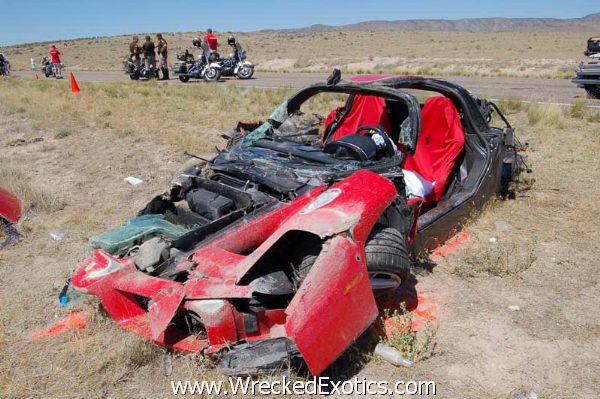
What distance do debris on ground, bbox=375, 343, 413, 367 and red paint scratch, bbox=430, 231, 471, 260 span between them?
1.51 m

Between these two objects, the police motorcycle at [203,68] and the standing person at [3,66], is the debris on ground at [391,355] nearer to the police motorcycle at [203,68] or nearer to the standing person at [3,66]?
the police motorcycle at [203,68]

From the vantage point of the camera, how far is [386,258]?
10.0 feet

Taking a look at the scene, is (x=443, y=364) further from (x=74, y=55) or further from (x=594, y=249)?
(x=74, y=55)

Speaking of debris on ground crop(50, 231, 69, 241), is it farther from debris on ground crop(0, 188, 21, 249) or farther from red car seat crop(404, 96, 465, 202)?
red car seat crop(404, 96, 465, 202)

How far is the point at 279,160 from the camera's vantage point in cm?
415

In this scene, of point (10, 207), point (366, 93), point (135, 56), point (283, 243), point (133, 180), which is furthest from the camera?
point (135, 56)

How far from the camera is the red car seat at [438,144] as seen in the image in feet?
16.0

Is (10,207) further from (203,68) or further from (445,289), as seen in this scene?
(203,68)

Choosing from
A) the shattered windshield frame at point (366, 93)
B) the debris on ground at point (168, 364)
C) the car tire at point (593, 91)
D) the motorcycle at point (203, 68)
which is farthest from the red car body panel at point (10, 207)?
the motorcycle at point (203, 68)

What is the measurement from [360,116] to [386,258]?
2808 mm

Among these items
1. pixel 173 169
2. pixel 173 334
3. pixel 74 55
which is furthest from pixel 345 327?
pixel 74 55

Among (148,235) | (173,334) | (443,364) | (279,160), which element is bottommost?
(443,364)

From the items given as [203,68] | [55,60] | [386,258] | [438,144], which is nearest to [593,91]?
[438,144]

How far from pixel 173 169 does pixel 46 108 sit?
7786mm
